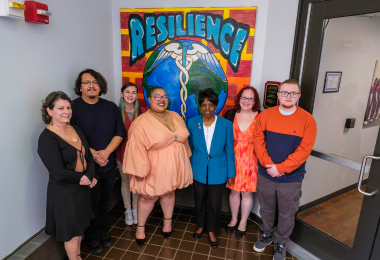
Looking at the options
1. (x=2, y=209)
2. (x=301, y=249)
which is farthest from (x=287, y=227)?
(x=2, y=209)

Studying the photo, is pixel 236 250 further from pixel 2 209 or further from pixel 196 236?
pixel 2 209

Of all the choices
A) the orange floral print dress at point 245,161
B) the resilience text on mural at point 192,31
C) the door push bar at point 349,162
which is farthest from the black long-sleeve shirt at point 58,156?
the door push bar at point 349,162

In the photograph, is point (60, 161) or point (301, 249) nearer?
point (60, 161)

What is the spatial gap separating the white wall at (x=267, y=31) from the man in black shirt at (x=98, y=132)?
1.32 meters

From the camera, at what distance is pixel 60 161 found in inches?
78.2

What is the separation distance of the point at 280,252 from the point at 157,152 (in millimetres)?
1689

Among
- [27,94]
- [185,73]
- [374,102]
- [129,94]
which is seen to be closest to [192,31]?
[185,73]

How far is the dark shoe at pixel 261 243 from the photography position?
9.20ft

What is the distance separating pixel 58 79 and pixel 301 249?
3142 mm

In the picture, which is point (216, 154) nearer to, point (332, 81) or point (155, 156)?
point (155, 156)

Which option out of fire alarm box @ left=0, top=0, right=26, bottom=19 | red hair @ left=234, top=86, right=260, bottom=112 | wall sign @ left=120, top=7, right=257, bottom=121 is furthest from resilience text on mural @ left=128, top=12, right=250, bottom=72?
fire alarm box @ left=0, top=0, right=26, bottom=19

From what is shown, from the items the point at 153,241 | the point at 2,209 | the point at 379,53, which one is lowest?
the point at 153,241

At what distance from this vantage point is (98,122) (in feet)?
8.27

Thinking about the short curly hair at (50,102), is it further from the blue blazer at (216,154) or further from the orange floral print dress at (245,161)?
the orange floral print dress at (245,161)
